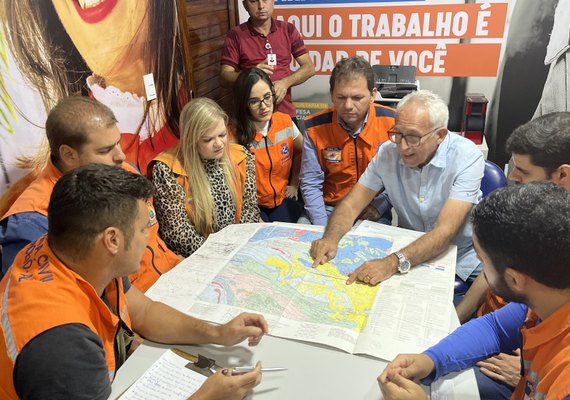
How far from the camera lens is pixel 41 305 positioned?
0.89 metres

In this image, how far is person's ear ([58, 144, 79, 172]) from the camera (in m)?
1.56

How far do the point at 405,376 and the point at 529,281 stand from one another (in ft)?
1.14

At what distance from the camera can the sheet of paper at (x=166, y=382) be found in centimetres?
100

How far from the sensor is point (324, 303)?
4.21 ft

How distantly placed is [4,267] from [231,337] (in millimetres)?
880

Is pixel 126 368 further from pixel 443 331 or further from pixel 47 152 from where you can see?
pixel 47 152

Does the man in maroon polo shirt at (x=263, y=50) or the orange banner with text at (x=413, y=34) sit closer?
the man in maroon polo shirt at (x=263, y=50)

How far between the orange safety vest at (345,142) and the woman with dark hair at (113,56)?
103 cm

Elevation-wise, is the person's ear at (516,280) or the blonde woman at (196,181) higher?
the person's ear at (516,280)

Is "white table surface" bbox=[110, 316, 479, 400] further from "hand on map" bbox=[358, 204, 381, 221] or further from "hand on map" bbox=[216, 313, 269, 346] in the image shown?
"hand on map" bbox=[358, 204, 381, 221]

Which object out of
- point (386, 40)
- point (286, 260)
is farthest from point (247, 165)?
point (386, 40)

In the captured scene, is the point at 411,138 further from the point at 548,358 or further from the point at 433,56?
the point at 433,56

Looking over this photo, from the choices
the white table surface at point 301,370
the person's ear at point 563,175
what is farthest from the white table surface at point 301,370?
the person's ear at point 563,175

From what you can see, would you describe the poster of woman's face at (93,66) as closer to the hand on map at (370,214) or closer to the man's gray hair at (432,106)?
the hand on map at (370,214)
